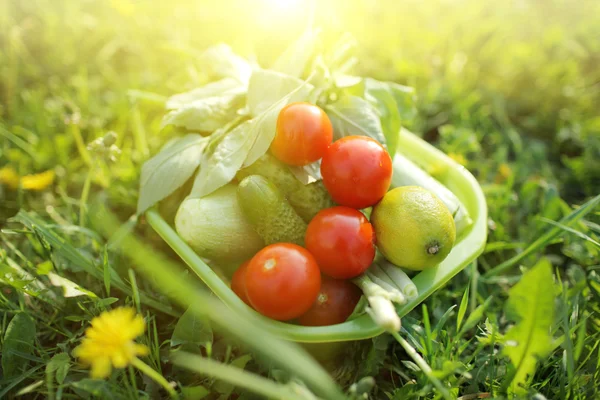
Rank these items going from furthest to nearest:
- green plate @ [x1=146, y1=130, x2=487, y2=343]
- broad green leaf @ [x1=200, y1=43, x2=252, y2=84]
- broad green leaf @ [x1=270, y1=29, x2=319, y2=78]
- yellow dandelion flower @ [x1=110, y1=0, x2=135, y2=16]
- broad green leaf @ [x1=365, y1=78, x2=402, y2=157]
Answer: yellow dandelion flower @ [x1=110, y1=0, x2=135, y2=16], broad green leaf @ [x1=200, y1=43, x2=252, y2=84], broad green leaf @ [x1=270, y1=29, x2=319, y2=78], broad green leaf @ [x1=365, y1=78, x2=402, y2=157], green plate @ [x1=146, y1=130, x2=487, y2=343]

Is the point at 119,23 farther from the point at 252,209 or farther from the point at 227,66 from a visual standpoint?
the point at 252,209

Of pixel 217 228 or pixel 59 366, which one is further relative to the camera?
pixel 217 228

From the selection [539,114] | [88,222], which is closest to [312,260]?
[88,222]

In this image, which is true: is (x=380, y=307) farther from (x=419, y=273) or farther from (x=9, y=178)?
(x=9, y=178)

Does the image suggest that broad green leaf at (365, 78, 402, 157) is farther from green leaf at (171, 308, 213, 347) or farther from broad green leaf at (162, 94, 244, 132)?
green leaf at (171, 308, 213, 347)

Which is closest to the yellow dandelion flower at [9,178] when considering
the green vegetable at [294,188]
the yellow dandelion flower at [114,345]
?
the green vegetable at [294,188]

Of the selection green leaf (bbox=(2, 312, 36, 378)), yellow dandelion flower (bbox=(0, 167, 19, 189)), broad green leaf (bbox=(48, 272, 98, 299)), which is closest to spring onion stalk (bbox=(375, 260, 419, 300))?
broad green leaf (bbox=(48, 272, 98, 299))

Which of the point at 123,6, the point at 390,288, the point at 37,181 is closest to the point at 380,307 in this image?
the point at 390,288
